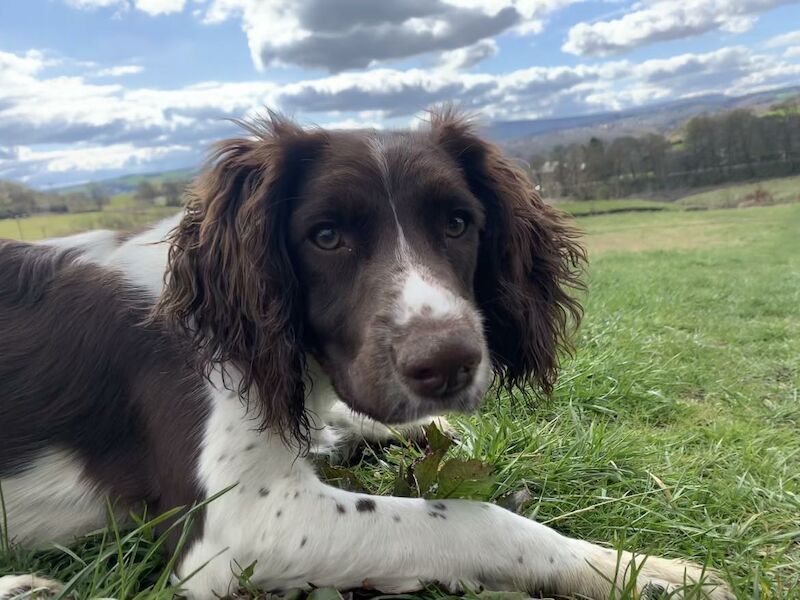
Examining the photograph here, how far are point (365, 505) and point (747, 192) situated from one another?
34245 millimetres

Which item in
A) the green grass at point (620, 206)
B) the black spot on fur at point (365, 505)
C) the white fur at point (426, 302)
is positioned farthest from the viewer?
the green grass at point (620, 206)

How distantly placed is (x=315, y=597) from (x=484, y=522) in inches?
22.1

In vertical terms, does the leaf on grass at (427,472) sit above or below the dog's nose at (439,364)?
below

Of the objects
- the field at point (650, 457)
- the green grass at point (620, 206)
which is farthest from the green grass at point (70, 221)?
the green grass at point (620, 206)

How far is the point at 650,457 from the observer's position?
3.08m

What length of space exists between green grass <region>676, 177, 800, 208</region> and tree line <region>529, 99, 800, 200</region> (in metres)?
0.45

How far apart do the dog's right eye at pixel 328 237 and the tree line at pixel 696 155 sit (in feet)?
83.3

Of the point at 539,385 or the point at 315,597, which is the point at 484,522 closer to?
the point at 315,597

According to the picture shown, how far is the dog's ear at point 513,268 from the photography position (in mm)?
2703

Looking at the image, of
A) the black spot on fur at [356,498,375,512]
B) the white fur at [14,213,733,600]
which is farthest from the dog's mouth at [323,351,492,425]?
the black spot on fur at [356,498,375,512]

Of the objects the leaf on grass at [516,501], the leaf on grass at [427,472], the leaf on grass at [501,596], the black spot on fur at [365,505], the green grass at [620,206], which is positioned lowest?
the green grass at [620,206]

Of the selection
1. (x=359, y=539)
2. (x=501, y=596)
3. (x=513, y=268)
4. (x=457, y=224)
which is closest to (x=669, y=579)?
(x=501, y=596)

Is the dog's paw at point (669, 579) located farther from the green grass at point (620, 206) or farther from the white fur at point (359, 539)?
the green grass at point (620, 206)

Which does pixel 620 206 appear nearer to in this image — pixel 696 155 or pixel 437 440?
pixel 696 155
